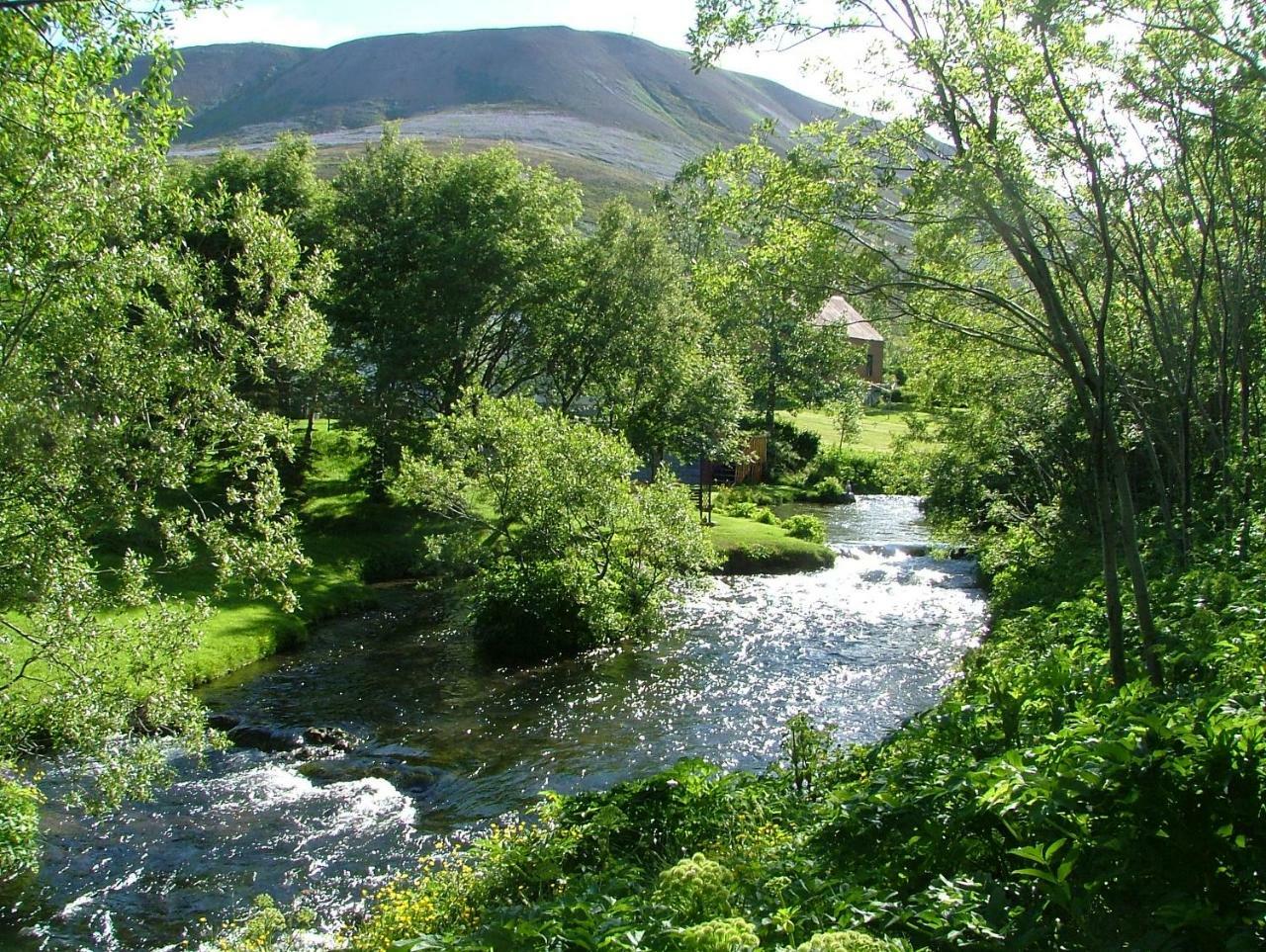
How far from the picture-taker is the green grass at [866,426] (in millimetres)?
69000

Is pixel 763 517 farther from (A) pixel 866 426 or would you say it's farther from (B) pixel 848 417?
(A) pixel 866 426

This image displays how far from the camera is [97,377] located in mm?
10719

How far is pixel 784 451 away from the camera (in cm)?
6203

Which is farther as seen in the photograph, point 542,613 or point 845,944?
point 542,613

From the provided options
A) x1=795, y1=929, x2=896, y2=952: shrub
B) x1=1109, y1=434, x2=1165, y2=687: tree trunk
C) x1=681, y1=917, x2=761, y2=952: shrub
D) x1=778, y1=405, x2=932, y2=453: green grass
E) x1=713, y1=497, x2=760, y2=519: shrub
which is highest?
x1=1109, y1=434, x2=1165, y2=687: tree trunk

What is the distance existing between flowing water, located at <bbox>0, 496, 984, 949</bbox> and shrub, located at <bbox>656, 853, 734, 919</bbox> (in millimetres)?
7002

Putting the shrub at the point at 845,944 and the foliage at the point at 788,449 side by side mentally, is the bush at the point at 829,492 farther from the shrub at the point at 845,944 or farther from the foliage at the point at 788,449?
the shrub at the point at 845,944

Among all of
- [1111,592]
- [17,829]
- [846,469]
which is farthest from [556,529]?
[846,469]

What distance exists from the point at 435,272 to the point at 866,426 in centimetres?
5038

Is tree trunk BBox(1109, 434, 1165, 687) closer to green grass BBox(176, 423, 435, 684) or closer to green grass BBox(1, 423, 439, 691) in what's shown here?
green grass BBox(176, 423, 435, 684)

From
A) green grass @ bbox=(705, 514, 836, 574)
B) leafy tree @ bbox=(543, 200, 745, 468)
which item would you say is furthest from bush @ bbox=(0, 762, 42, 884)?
leafy tree @ bbox=(543, 200, 745, 468)

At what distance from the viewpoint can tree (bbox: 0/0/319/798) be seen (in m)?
9.77

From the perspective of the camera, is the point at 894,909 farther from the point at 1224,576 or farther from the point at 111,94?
the point at 111,94

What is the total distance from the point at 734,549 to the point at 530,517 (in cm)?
1381
